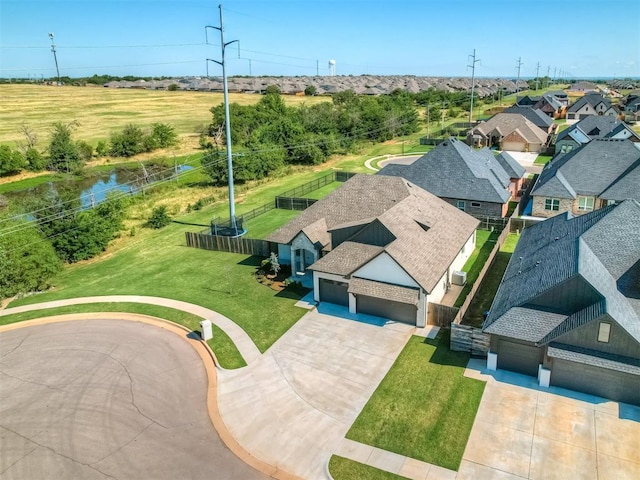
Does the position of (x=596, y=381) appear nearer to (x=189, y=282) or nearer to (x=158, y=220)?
(x=189, y=282)

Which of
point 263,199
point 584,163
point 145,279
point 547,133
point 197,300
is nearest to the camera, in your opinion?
point 197,300

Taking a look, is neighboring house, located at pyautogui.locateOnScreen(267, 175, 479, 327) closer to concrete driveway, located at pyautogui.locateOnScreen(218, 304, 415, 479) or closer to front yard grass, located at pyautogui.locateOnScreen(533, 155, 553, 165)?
→ concrete driveway, located at pyautogui.locateOnScreen(218, 304, 415, 479)

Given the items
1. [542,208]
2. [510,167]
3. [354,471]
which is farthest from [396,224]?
[510,167]

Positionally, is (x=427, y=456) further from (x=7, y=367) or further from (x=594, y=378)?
(x=7, y=367)

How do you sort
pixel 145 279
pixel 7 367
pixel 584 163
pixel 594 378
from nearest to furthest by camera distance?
pixel 594 378, pixel 7 367, pixel 145 279, pixel 584 163

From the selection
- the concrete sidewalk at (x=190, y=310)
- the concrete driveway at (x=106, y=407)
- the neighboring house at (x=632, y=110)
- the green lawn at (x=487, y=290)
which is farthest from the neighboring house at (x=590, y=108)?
the concrete driveway at (x=106, y=407)

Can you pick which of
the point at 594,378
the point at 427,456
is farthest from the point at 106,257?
the point at 594,378
